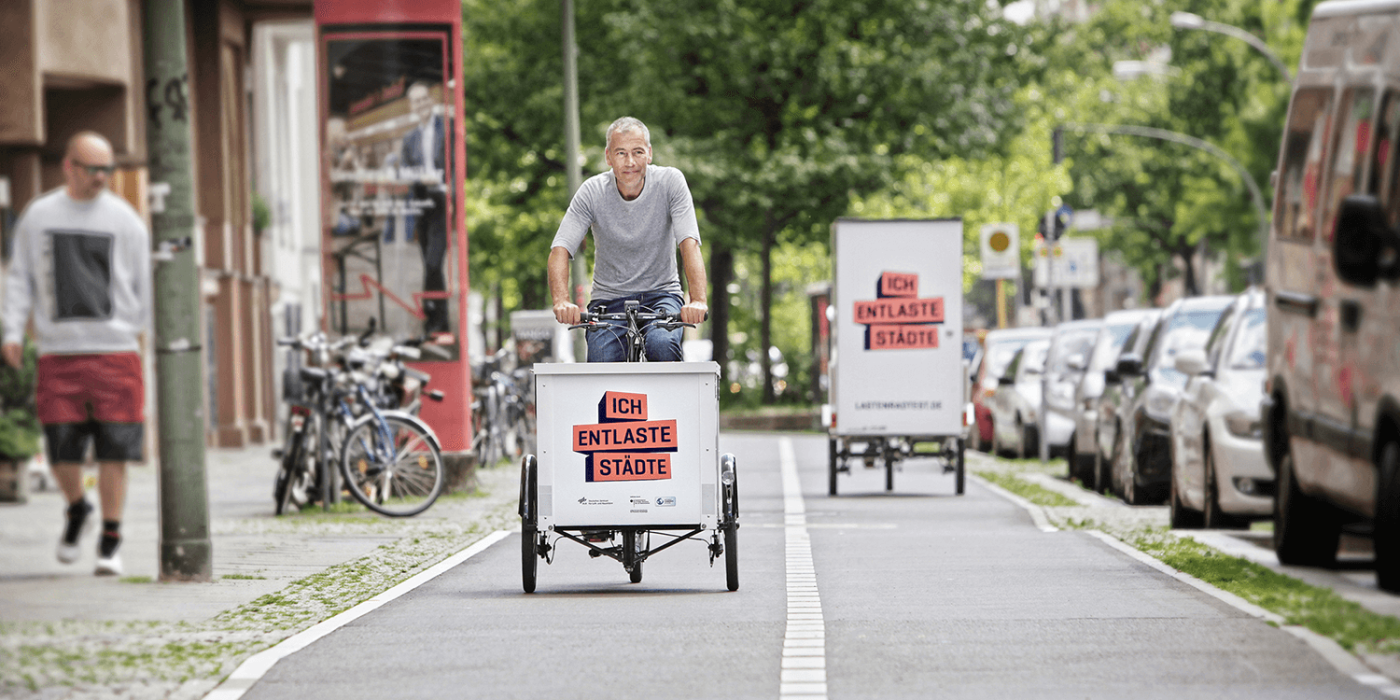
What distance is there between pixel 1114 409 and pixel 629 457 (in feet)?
31.4

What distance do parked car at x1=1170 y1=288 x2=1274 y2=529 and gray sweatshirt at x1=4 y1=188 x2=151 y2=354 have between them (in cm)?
788

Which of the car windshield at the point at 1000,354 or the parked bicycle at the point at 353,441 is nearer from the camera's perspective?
the parked bicycle at the point at 353,441

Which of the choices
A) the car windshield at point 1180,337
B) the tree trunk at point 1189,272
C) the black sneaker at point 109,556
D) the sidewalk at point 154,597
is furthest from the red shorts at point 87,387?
the tree trunk at point 1189,272

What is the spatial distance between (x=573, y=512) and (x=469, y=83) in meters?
35.4

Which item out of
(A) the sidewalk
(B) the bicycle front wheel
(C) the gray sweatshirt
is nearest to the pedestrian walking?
(C) the gray sweatshirt

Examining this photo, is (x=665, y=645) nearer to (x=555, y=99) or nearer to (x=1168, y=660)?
(x=1168, y=660)

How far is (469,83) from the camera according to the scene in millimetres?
44969

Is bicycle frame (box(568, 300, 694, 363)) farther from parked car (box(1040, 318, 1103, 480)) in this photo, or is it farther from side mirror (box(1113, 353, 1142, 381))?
parked car (box(1040, 318, 1103, 480))

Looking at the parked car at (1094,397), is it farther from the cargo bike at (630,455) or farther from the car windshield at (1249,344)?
the cargo bike at (630,455)

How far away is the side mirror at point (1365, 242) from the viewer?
7.28m

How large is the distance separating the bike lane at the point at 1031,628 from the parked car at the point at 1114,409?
436 centimetres

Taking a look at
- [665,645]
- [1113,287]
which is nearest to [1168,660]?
[665,645]

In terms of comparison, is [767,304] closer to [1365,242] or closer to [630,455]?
[630,455]

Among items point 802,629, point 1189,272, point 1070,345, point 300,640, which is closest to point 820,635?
point 802,629
